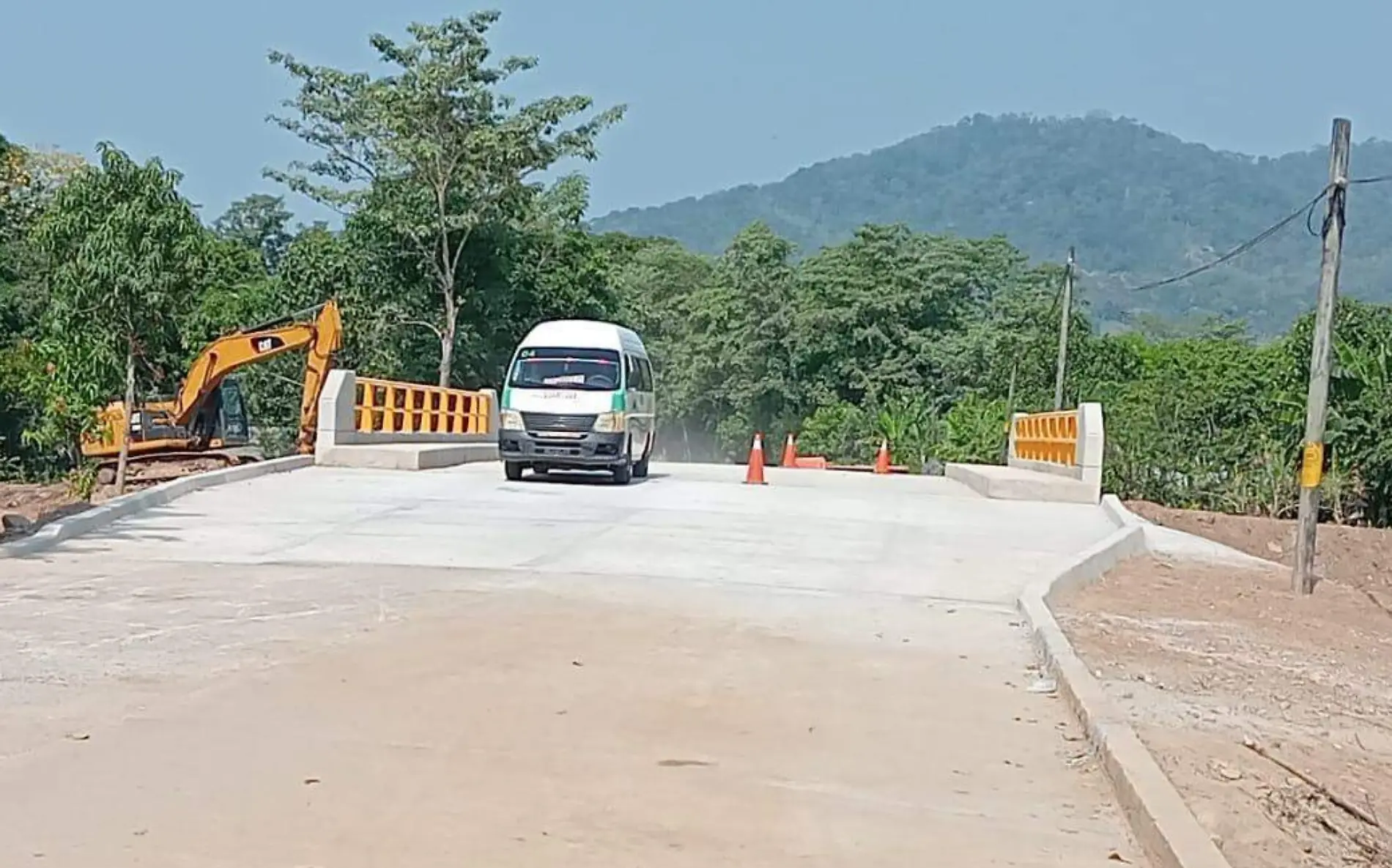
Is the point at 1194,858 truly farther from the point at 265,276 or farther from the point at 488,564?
the point at 265,276

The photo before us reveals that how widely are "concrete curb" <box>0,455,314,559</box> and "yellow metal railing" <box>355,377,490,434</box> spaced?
3040 mm

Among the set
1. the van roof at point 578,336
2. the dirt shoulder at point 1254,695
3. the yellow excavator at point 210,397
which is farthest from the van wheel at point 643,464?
the dirt shoulder at point 1254,695

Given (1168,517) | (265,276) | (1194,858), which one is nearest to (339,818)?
(1194,858)

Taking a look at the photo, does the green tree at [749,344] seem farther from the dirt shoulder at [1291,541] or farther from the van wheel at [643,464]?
the van wheel at [643,464]

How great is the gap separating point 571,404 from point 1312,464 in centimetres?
983

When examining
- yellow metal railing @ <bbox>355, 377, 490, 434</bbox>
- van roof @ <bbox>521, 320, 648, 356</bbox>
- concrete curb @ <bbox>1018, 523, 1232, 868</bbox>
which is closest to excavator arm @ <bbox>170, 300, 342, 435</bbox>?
yellow metal railing @ <bbox>355, 377, 490, 434</bbox>

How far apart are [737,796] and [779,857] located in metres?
0.83

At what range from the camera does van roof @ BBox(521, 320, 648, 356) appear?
23766 mm

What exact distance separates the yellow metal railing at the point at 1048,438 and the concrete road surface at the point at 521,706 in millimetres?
10202

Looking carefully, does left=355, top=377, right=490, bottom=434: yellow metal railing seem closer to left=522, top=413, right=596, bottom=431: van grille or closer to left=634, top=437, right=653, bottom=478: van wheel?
left=634, top=437, right=653, bottom=478: van wheel

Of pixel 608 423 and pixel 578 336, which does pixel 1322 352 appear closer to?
pixel 608 423

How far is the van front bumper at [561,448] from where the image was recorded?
74.3 feet

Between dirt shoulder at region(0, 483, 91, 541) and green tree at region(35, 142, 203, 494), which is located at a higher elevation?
green tree at region(35, 142, 203, 494)

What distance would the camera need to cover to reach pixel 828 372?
204ft
